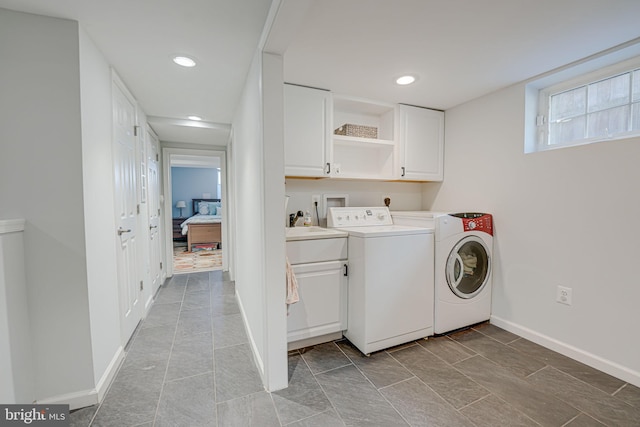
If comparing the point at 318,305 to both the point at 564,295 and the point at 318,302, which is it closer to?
the point at 318,302

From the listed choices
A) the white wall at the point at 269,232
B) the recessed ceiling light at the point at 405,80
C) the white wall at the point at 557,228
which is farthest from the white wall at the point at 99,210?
the white wall at the point at 557,228

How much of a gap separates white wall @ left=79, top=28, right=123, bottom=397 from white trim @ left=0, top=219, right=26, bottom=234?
9.3 inches

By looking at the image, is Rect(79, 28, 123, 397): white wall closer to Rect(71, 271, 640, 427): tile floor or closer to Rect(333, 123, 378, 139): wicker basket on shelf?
Rect(71, 271, 640, 427): tile floor

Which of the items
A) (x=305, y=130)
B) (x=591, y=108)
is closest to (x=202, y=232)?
(x=305, y=130)

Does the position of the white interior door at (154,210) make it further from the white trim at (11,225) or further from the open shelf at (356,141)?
the open shelf at (356,141)

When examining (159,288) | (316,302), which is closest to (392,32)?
(316,302)

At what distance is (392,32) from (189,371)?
2.47 metres

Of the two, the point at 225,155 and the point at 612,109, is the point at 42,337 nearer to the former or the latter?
the point at 225,155

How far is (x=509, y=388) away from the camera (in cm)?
156

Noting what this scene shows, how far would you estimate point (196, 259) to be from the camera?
505 cm

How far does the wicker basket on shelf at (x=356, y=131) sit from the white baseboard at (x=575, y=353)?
2.07 m

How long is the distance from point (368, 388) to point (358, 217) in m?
1.39

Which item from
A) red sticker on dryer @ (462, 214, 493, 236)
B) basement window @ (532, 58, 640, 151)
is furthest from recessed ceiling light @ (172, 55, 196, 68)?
basement window @ (532, 58, 640, 151)

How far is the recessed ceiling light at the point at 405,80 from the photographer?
2.04 m
